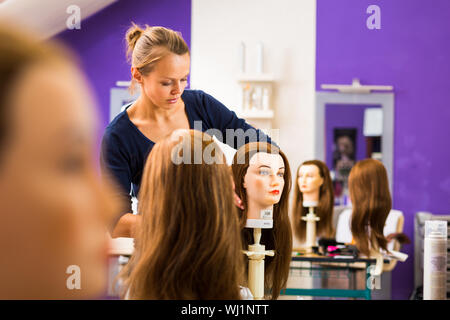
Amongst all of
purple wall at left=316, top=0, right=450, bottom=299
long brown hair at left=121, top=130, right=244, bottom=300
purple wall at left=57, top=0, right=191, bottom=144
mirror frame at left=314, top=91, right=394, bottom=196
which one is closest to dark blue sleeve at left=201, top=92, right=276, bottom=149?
purple wall at left=57, top=0, right=191, bottom=144

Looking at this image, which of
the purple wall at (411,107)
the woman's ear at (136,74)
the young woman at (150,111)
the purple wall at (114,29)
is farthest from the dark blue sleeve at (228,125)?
the purple wall at (411,107)

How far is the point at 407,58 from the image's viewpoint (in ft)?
11.9

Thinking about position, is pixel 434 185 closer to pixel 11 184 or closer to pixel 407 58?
pixel 407 58

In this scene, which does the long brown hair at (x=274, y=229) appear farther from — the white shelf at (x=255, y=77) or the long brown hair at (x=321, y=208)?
the white shelf at (x=255, y=77)

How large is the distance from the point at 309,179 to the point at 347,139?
108 centimetres

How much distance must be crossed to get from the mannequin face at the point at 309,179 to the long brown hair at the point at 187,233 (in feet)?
6.50

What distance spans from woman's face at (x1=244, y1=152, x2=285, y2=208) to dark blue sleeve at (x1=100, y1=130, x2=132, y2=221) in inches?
13.6

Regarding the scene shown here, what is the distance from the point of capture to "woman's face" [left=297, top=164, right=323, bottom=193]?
2887mm

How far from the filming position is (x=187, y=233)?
92 centimetres

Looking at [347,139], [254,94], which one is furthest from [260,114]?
[347,139]

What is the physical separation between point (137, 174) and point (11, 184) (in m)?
1.00

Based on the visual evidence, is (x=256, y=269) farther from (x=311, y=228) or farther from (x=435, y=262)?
(x=311, y=228)
